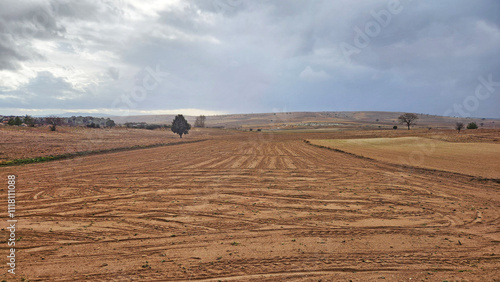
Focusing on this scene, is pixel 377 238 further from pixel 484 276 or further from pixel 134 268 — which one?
pixel 134 268

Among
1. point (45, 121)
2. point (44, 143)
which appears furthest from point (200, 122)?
point (44, 143)

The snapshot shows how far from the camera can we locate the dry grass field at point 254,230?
6.18m

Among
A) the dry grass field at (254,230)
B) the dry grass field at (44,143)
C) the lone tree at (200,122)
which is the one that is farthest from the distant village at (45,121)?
the dry grass field at (254,230)

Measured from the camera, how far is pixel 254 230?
8.45m

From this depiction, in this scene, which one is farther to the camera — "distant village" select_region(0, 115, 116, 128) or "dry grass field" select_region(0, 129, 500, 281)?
"distant village" select_region(0, 115, 116, 128)

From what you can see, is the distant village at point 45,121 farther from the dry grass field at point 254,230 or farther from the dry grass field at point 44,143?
the dry grass field at point 254,230

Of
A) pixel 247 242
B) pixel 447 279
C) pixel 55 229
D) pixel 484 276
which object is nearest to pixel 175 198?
pixel 55 229

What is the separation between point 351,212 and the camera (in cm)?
1032

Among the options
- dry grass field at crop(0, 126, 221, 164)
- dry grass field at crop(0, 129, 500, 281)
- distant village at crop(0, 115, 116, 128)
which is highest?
distant village at crop(0, 115, 116, 128)

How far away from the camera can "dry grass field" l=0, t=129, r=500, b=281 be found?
6.18 metres

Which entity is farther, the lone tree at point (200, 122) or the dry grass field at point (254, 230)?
the lone tree at point (200, 122)

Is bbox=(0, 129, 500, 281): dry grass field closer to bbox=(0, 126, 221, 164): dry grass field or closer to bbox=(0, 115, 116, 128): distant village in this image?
bbox=(0, 126, 221, 164): dry grass field

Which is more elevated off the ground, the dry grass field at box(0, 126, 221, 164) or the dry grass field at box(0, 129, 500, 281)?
the dry grass field at box(0, 126, 221, 164)

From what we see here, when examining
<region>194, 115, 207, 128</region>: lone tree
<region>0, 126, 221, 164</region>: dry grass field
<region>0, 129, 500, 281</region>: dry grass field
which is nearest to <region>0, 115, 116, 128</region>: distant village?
<region>0, 126, 221, 164</region>: dry grass field
